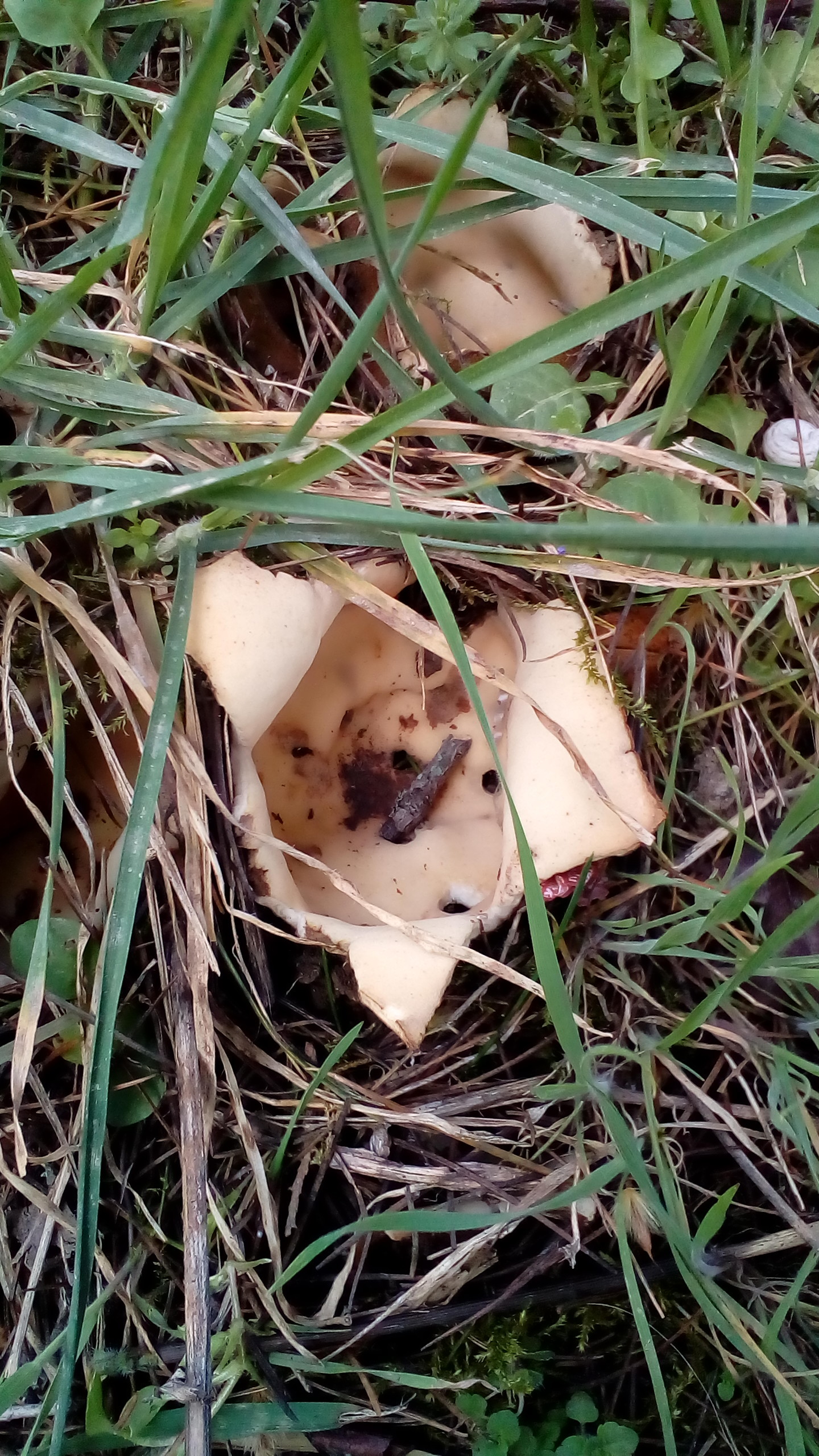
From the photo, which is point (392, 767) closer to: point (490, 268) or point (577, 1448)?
point (490, 268)

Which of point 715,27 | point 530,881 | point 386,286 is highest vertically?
point 715,27

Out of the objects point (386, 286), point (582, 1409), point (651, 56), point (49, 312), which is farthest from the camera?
point (582, 1409)

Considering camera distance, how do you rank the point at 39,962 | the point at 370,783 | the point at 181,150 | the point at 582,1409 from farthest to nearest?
the point at 370,783 < the point at 582,1409 < the point at 39,962 < the point at 181,150

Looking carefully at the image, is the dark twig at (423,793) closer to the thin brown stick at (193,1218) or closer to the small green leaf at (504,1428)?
the thin brown stick at (193,1218)

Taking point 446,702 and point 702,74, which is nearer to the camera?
point 702,74

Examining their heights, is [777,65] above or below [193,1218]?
above

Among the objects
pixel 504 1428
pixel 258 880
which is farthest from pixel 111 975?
pixel 504 1428

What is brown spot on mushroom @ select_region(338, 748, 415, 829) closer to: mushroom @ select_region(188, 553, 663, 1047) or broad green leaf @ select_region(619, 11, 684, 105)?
mushroom @ select_region(188, 553, 663, 1047)
